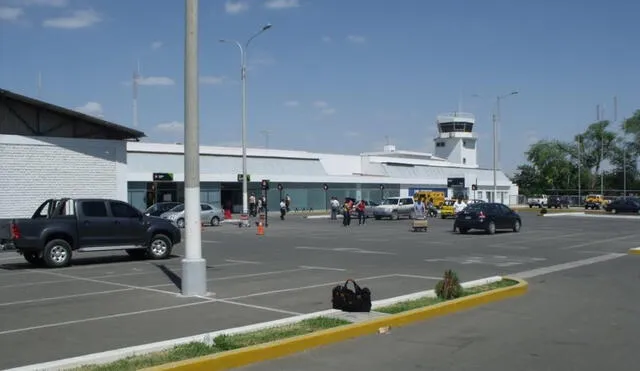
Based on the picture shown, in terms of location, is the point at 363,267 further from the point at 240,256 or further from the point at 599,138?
the point at 599,138

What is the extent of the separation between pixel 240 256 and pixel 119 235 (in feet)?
12.7

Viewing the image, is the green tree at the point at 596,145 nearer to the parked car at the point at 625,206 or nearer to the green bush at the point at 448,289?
the parked car at the point at 625,206

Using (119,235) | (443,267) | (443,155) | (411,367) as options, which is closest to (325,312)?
(411,367)

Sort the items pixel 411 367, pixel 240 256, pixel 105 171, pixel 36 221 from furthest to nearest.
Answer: pixel 105 171 < pixel 240 256 < pixel 36 221 < pixel 411 367

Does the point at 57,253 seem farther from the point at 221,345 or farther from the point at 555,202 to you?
the point at 555,202

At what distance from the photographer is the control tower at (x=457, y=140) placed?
123 meters

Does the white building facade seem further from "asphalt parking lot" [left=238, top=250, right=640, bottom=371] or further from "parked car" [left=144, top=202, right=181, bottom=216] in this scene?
"asphalt parking lot" [left=238, top=250, right=640, bottom=371]

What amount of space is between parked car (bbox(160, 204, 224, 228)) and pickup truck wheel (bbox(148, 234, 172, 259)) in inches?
761

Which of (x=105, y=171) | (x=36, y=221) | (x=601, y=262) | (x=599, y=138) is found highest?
(x=599, y=138)

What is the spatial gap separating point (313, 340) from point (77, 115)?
23.4 metres

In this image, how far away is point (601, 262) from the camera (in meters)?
19.4

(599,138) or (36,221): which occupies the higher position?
(599,138)

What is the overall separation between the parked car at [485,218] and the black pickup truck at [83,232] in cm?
1647

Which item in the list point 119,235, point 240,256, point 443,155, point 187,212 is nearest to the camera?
point 187,212
